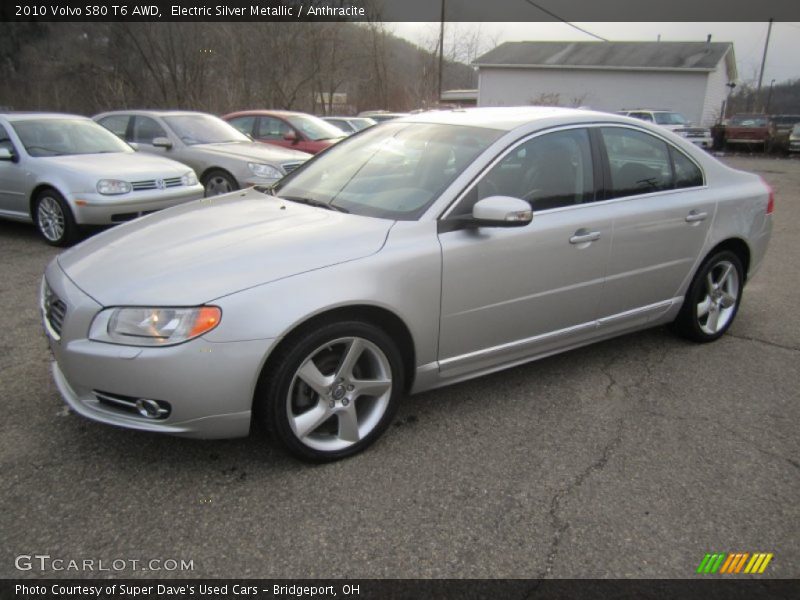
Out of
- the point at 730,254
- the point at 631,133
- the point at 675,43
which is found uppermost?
the point at 675,43

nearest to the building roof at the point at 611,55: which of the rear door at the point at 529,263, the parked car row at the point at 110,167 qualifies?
the parked car row at the point at 110,167

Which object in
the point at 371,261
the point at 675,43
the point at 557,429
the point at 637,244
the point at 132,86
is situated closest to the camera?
the point at 371,261

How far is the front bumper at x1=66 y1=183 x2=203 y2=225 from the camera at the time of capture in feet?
21.1

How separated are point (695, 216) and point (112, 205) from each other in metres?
5.78

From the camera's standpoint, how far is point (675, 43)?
36219 millimetres

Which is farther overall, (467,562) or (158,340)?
(158,340)

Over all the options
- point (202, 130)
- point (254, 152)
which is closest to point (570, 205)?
point (254, 152)

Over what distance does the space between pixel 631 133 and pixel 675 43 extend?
39.0 meters

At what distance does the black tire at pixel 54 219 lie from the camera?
651 centimetres

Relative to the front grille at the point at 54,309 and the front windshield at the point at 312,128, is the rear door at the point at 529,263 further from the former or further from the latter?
the front windshield at the point at 312,128

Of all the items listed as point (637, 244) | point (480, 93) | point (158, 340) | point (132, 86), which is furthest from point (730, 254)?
point (480, 93)

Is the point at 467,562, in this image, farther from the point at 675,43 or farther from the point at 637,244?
the point at 675,43

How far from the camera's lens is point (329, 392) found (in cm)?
263

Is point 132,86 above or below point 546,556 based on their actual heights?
above
